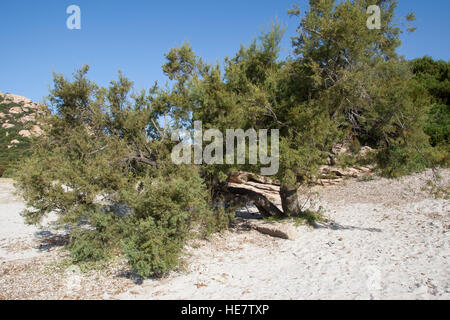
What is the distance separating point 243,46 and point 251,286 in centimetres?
818

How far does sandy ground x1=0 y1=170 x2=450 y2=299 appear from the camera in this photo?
513cm

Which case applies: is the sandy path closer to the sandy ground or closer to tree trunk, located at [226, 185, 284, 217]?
the sandy ground

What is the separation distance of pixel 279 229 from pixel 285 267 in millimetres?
2314

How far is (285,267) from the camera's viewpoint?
645 cm

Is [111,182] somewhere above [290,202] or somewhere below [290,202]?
above

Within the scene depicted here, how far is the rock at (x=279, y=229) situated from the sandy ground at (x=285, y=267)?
203 mm

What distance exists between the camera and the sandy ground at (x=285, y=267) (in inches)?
202

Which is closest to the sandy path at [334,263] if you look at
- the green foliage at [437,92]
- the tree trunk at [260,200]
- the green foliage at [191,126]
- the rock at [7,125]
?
the green foliage at [191,126]

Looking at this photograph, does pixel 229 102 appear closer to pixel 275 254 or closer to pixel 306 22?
pixel 306 22

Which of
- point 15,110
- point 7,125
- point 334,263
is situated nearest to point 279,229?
point 334,263

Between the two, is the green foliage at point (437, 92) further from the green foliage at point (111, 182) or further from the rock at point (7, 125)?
the rock at point (7, 125)

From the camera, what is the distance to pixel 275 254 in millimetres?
7387

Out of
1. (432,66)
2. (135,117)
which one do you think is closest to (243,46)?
(135,117)

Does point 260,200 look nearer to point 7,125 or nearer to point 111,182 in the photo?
point 111,182
